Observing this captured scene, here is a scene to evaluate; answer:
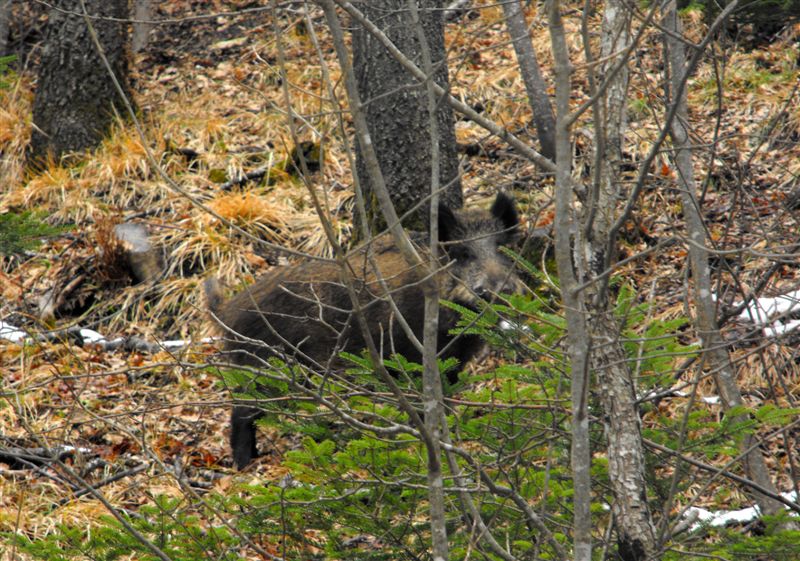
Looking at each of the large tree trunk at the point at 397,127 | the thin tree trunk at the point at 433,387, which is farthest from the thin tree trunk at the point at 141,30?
the thin tree trunk at the point at 433,387

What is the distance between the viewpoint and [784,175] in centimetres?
750

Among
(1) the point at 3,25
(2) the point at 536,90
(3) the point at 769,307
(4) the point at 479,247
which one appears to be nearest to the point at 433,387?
(3) the point at 769,307

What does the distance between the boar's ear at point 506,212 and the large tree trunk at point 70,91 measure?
5536 mm

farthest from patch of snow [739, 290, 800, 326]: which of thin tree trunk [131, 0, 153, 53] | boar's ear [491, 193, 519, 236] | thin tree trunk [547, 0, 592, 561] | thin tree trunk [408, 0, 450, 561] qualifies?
thin tree trunk [131, 0, 153, 53]

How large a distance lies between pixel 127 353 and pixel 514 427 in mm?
5144

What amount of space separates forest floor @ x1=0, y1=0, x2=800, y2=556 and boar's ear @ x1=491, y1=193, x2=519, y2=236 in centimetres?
28

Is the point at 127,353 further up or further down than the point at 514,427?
further down

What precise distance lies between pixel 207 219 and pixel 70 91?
287 centimetres

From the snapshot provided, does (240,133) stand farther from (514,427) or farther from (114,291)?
(514,427)

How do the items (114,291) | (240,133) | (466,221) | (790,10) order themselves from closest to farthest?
(790,10) < (466,221) < (114,291) < (240,133)

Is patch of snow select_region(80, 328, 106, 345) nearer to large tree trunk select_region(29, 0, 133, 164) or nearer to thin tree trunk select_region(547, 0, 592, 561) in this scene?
large tree trunk select_region(29, 0, 133, 164)

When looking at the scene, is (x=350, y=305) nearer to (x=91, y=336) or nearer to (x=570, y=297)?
(x=91, y=336)

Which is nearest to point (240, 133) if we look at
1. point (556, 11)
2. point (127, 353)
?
point (127, 353)

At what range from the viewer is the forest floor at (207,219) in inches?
231
